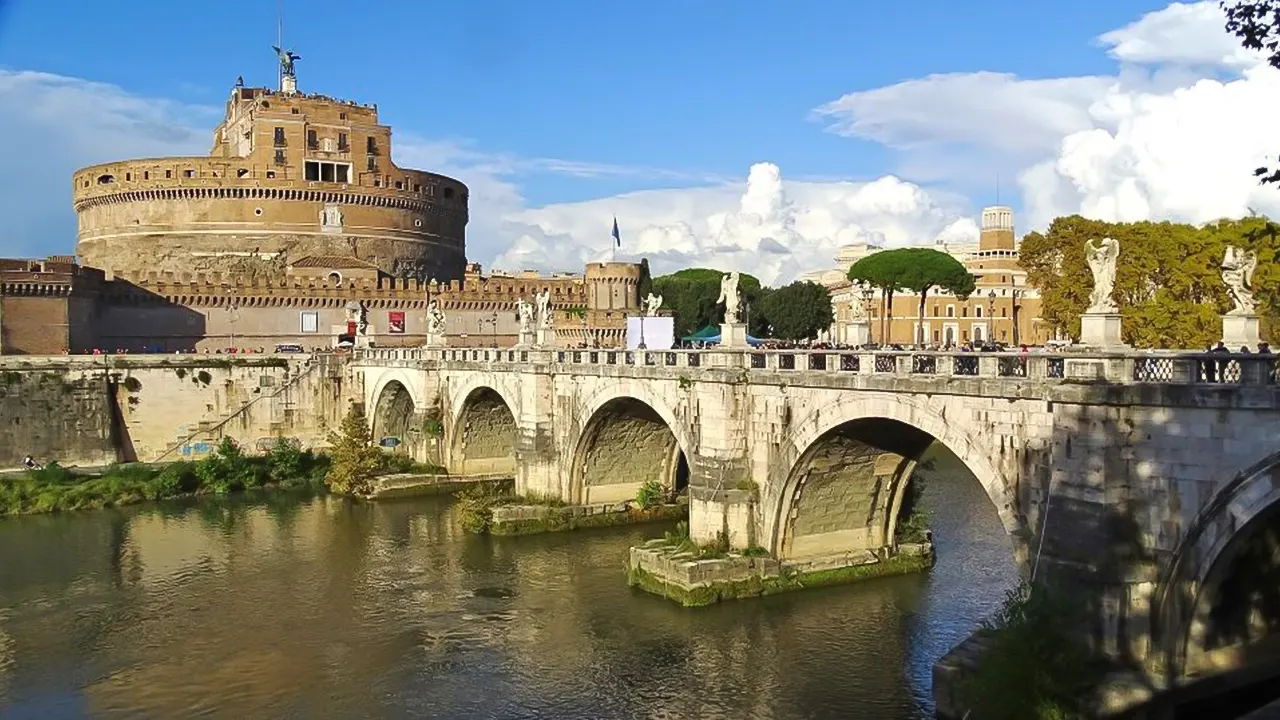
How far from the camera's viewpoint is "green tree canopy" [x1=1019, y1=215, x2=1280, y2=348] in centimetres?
3831

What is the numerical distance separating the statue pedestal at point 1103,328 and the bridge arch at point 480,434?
26.5 meters

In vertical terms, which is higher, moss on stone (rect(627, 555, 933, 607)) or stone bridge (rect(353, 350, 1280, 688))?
stone bridge (rect(353, 350, 1280, 688))

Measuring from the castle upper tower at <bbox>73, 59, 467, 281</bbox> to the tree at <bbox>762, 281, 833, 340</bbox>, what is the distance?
83.9 ft

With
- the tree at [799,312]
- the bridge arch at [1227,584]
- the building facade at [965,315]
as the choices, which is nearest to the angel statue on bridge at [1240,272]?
the bridge arch at [1227,584]

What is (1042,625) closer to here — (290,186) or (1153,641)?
(1153,641)

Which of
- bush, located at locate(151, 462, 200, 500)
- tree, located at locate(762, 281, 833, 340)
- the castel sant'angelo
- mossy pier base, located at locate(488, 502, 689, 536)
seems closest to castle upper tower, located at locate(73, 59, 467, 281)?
the castel sant'angelo

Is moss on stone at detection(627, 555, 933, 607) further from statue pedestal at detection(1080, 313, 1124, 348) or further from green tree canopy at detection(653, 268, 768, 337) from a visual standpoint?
green tree canopy at detection(653, 268, 768, 337)

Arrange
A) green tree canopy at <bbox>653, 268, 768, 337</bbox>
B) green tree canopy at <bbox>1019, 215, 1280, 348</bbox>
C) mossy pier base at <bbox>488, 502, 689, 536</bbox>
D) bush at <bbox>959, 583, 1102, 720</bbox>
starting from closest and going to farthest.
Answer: bush at <bbox>959, 583, 1102, 720</bbox> < mossy pier base at <bbox>488, 502, 689, 536</bbox> < green tree canopy at <bbox>1019, 215, 1280, 348</bbox> < green tree canopy at <bbox>653, 268, 768, 337</bbox>

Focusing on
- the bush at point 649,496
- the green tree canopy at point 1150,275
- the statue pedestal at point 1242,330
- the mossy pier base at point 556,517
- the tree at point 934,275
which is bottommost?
the mossy pier base at point 556,517

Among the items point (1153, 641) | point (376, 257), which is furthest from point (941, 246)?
point (1153, 641)

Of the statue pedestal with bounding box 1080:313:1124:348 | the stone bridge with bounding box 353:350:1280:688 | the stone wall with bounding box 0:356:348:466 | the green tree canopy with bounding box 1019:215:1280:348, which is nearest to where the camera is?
the stone bridge with bounding box 353:350:1280:688

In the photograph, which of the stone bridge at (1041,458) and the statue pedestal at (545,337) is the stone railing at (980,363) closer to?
the stone bridge at (1041,458)

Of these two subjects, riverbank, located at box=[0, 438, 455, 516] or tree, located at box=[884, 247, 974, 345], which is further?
tree, located at box=[884, 247, 974, 345]

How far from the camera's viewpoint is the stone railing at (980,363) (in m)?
13.9
